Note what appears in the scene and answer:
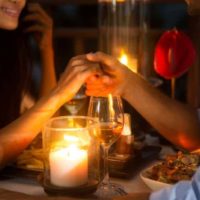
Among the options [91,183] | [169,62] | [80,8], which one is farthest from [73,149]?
[80,8]

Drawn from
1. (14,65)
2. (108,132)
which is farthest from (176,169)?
(14,65)

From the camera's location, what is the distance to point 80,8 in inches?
228

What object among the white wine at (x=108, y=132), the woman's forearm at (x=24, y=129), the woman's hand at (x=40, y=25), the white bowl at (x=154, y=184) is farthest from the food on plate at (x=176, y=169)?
the woman's hand at (x=40, y=25)

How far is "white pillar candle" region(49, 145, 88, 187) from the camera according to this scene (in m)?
1.22

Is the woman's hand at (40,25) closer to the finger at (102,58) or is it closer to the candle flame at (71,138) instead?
the finger at (102,58)

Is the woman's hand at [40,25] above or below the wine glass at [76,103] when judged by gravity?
above

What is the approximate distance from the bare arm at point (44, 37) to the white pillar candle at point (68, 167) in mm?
1044

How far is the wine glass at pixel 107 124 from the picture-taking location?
1290mm

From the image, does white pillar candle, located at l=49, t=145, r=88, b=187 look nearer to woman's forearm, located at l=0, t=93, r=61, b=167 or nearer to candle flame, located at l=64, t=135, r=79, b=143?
candle flame, located at l=64, t=135, r=79, b=143

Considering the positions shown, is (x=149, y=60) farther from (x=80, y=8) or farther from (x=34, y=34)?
(x=80, y=8)

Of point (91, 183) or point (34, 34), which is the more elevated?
point (34, 34)

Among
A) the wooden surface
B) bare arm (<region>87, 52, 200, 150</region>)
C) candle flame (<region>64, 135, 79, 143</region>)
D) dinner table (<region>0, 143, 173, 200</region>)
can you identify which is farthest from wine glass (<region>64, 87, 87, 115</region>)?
the wooden surface

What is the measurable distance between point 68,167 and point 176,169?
0.29 meters

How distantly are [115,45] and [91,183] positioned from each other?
133cm
